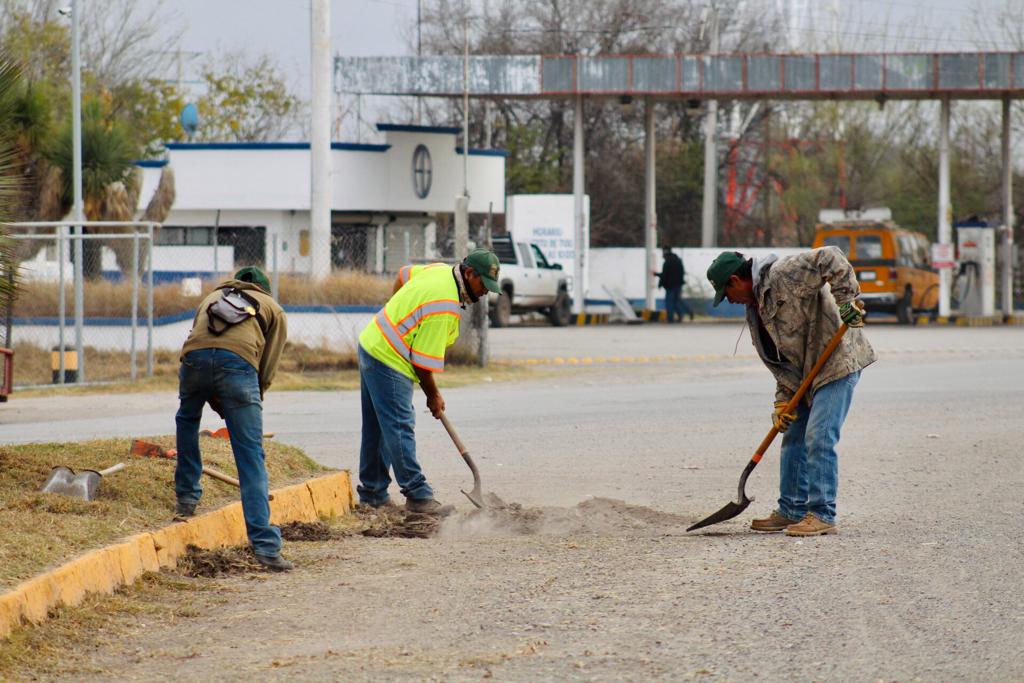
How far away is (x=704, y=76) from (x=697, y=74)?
177 mm

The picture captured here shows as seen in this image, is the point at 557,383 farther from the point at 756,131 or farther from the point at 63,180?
the point at 756,131

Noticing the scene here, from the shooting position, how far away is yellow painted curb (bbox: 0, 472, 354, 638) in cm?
589

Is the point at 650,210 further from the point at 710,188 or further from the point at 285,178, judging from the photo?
the point at 285,178

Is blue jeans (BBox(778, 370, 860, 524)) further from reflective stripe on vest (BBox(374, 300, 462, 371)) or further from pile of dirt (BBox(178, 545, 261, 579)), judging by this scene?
pile of dirt (BBox(178, 545, 261, 579))

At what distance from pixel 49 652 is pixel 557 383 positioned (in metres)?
13.8

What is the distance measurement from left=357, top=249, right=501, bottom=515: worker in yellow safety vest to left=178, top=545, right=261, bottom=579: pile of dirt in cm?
129

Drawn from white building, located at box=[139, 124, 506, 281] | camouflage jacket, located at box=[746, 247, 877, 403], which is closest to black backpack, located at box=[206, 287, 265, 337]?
camouflage jacket, located at box=[746, 247, 877, 403]

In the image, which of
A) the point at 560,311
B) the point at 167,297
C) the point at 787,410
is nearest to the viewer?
the point at 787,410

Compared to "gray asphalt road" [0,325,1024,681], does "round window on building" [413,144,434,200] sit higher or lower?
higher

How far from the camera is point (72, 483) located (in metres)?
7.85

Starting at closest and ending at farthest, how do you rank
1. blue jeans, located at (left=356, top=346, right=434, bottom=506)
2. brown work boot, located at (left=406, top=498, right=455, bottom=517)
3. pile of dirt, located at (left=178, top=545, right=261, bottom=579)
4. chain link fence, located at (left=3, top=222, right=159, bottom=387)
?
1. pile of dirt, located at (left=178, top=545, right=261, bottom=579)
2. blue jeans, located at (left=356, top=346, right=434, bottom=506)
3. brown work boot, located at (left=406, top=498, right=455, bottom=517)
4. chain link fence, located at (left=3, top=222, right=159, bottom=387)

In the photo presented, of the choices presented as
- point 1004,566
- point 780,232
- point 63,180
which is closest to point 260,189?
point 63,180

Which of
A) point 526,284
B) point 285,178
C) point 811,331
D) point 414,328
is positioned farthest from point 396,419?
point 285,178

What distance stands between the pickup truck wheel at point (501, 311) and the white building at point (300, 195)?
15.4 feet
